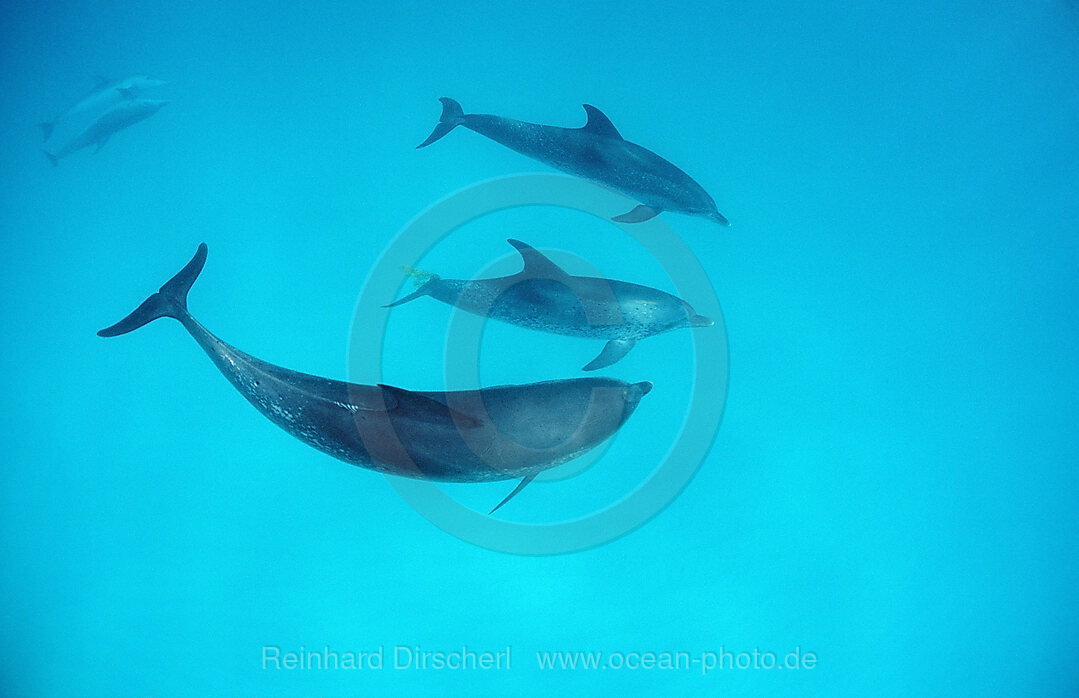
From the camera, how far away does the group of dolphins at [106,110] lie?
3762mm

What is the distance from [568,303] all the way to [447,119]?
1.31 m

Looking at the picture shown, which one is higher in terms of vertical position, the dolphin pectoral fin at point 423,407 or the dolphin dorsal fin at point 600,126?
the dolphin dorsal fin at point 600,126

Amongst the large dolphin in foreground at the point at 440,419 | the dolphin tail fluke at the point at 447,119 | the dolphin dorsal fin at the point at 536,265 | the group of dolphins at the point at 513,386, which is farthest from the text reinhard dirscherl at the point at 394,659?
the dolphin tail fluke at the point at 447,119

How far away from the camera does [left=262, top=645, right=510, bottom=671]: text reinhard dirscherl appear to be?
3.59m

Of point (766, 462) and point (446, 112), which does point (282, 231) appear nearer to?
point (446, 112)

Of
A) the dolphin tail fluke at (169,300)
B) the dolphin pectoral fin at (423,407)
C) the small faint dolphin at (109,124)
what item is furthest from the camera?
the small faint dolphin at (109,124)

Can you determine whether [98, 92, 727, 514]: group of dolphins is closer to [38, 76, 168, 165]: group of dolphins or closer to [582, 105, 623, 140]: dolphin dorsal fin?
[582, 105, 623, 140]: dolphin dorsal fin

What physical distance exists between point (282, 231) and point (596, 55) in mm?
2138

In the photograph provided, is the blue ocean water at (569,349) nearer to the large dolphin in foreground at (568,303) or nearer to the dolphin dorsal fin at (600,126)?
the large dolphin in foreground at (568,303)

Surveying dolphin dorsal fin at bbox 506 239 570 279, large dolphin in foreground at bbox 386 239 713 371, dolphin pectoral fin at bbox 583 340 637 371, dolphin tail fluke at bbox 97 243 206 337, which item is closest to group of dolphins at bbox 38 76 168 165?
dolphin tail fluke at bbox 97 243 206 337

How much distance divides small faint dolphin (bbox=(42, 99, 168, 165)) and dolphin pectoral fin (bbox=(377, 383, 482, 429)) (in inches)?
101

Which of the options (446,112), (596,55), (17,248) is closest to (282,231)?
(446,112)

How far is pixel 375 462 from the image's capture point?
8.83 ft

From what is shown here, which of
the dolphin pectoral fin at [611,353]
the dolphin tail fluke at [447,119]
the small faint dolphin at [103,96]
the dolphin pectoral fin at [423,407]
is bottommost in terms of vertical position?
the dolphin pectoral fin at [423,407]
